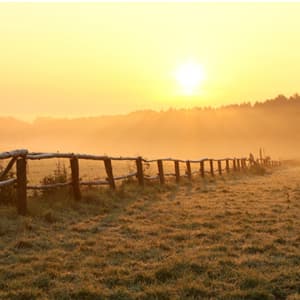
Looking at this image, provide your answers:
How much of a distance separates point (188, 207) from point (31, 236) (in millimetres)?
4780

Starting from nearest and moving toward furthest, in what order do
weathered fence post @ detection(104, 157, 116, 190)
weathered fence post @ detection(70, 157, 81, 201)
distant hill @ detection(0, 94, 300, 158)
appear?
1. weathered fence post @ detection(70, 157, 81, 201)
2. weathered fence post @ detection(104, 157, 116, 190)
3. distant hill @ detection(0, 94, 300, 158)

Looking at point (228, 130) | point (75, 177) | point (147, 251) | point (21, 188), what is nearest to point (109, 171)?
point (75, 177)

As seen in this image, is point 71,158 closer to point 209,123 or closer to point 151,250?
point 151,250

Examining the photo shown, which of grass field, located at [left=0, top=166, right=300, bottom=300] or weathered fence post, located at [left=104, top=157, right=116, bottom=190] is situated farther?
weathered fence post, located at [left=104, top=157, right=116, bottom=190]

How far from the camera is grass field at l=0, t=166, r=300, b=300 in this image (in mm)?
4605

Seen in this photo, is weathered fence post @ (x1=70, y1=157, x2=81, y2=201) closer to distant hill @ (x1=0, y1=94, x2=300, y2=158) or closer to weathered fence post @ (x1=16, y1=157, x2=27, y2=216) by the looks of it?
weathered fence post @ (x1=16, y1=157, x2=27, y2=216)

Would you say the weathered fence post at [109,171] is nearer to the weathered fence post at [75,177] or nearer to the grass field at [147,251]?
the grass field at [147,251]

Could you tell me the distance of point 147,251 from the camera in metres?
6.25

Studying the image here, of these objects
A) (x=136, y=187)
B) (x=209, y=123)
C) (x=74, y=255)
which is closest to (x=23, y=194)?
(x=74, y=255)

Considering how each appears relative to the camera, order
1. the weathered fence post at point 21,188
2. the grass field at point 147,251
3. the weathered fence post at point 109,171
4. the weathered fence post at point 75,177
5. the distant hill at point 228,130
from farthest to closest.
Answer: the distant hill at point 228,130 < the weathered fence post at point 109,171 < the weathered fence post at point 75,177 < the weathered fence post at point 21,188 < the grass field at point 147,251

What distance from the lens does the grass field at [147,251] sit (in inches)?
181

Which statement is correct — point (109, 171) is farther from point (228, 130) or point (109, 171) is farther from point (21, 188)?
point (228, 130)

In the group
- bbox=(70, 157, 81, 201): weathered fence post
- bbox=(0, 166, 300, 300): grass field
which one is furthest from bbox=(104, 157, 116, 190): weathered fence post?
bbox=(70, 157, 81, 201): weathered fence post

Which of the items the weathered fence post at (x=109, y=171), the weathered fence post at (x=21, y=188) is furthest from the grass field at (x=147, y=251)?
the weathered fence post at (x=109, y=171)
